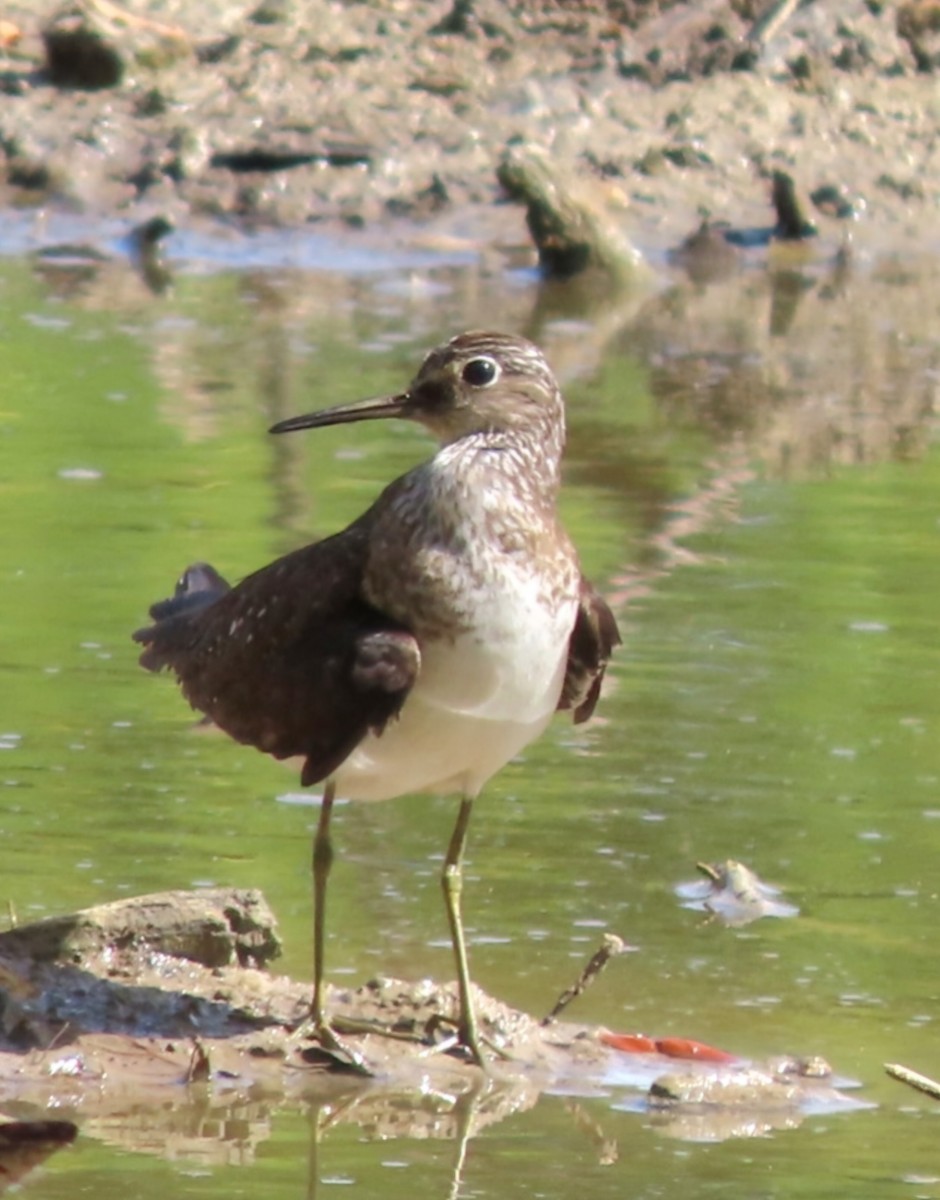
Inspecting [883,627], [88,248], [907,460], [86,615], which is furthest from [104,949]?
[88,248]

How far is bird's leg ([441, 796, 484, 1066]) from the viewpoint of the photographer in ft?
18.1

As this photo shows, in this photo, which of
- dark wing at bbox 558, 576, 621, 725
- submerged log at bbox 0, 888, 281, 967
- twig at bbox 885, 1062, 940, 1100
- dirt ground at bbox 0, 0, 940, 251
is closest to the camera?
twig at bbox 885, 1062, 940, 1100

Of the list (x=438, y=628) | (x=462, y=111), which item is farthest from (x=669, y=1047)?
(x=462, y=111)

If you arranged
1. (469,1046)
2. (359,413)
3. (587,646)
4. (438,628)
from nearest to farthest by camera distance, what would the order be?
(438,628) < (469,1046) < (587,646) < (359,413)

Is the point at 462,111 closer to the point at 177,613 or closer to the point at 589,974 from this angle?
the point at 177,613

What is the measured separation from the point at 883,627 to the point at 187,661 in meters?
3.15

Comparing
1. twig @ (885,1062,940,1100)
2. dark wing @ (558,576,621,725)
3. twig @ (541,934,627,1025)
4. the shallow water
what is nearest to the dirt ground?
the shallow water

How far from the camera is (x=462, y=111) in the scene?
1673 cm

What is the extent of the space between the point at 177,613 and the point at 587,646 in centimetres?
104

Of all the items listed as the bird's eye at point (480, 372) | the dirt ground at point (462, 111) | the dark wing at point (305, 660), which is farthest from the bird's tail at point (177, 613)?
the dirt ground at point (462, 111)

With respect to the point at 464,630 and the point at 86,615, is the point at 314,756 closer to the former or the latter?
the point at 464,630

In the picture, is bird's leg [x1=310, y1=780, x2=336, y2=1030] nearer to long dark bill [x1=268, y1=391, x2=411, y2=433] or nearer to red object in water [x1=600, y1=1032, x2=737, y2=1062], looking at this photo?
red object in water [x1=600, y1=1032, x2=737, y2=1062]

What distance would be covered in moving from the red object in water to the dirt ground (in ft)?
36.4

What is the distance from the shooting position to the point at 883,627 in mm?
8719
